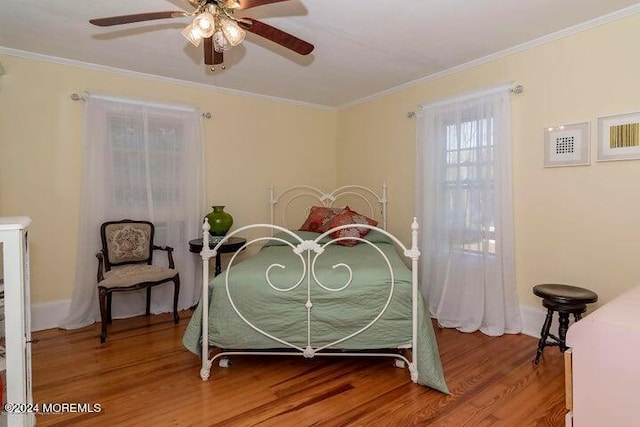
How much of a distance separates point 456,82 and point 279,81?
1.76 m

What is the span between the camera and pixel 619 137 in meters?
2.39

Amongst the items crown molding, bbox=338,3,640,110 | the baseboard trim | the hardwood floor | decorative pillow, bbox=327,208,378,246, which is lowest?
the hardwood floor

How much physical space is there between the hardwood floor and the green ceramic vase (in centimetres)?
114

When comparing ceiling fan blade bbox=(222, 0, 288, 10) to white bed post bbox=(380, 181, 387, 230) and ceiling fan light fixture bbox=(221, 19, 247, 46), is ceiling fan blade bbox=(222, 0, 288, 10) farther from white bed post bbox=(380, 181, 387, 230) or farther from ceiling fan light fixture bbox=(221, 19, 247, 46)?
white bed post bbox=(380, 181, 387, 230)

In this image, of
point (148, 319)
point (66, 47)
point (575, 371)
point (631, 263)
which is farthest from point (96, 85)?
point (631, 263)

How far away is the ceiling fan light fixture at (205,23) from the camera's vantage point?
1.68 meters

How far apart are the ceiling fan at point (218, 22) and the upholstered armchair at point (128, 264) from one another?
194 centimetres

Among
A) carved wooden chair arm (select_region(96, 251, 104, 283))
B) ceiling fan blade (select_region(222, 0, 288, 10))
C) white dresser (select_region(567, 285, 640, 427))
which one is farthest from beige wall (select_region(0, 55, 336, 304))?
white dresser (select_region(567, 285, 640, 427))

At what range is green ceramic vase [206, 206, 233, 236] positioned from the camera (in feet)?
11.6

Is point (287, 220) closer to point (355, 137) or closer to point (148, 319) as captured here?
point (355, 137)

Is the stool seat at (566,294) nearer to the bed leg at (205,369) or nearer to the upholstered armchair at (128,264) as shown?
the bed leg at (205,369)

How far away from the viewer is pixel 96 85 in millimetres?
3258

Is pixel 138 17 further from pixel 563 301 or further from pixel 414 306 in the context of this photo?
pixel 563 301

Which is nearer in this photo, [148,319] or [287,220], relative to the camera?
[148,319]
